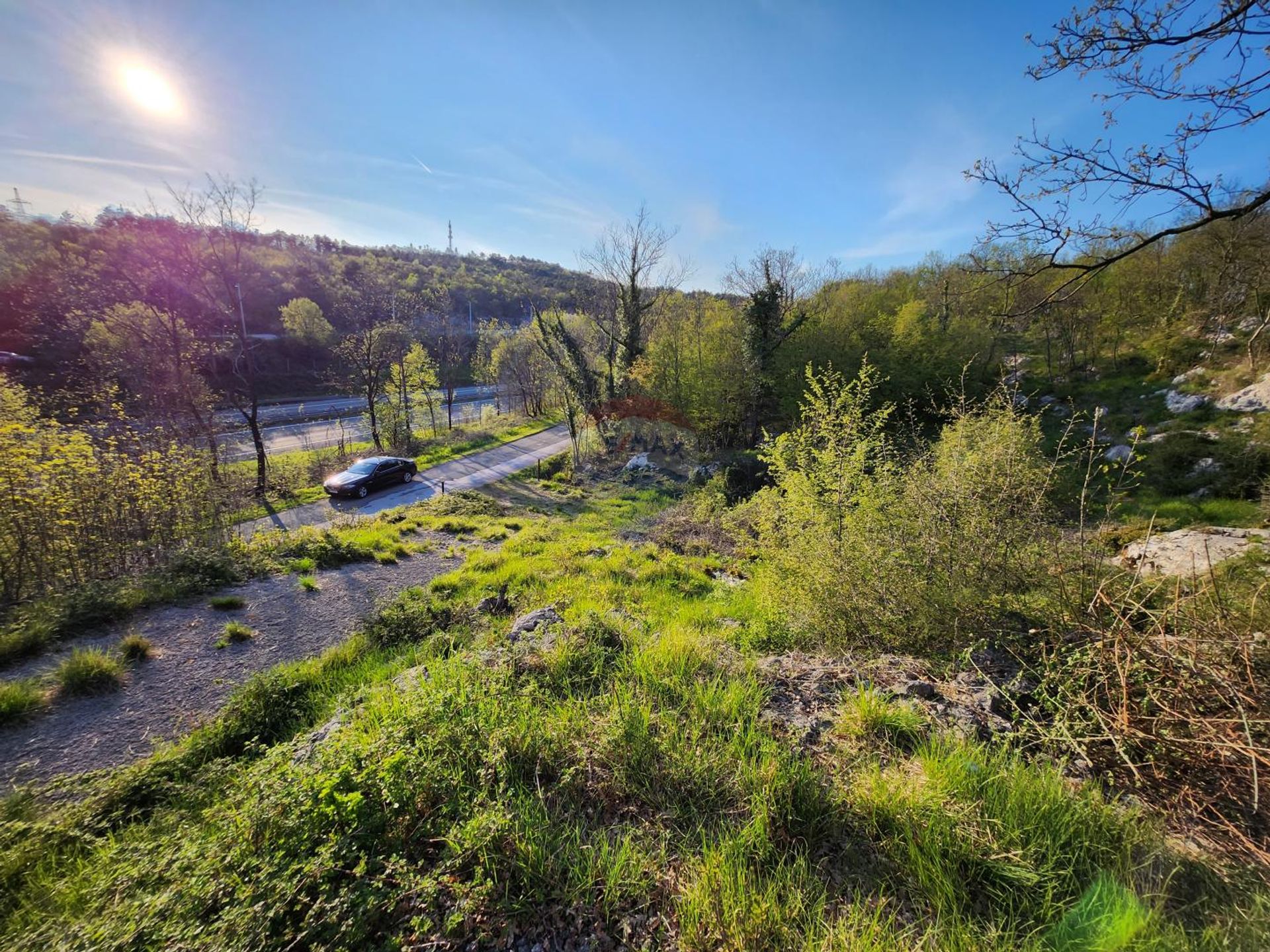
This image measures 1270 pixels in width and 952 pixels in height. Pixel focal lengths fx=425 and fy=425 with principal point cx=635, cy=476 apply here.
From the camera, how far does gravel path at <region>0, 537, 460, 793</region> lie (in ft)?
12.0

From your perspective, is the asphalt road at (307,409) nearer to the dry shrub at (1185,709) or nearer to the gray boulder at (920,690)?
the gray boulder at (920,690)

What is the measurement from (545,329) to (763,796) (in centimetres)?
2237

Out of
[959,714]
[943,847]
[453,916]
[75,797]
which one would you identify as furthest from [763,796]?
[75,797]

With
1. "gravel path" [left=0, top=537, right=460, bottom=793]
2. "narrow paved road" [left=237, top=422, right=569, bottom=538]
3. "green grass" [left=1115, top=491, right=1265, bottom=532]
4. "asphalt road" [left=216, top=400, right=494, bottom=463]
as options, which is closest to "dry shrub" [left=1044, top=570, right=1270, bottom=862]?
"gravel path" [left=0, top=537, right=460, bottom=793]

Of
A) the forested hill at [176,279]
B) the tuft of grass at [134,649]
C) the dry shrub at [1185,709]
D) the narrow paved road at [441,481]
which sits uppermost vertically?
the forested hill at [176,279]

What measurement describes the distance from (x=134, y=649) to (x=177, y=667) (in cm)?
59

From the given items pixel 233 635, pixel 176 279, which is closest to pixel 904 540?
pixel 233 635

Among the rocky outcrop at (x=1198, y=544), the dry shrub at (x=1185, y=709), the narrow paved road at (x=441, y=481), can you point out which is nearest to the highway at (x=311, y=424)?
the narrow paved road at (x=441, y=481)

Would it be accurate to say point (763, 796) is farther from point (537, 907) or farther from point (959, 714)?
point (959, 714)

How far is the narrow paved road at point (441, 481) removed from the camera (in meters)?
13.4

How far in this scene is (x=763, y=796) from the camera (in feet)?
7.25

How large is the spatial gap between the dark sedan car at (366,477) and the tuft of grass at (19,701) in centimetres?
1234

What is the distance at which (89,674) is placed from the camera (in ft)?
14.6

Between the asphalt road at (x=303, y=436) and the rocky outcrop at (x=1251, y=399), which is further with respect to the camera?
the asphalt road at (x=303, y=436)
